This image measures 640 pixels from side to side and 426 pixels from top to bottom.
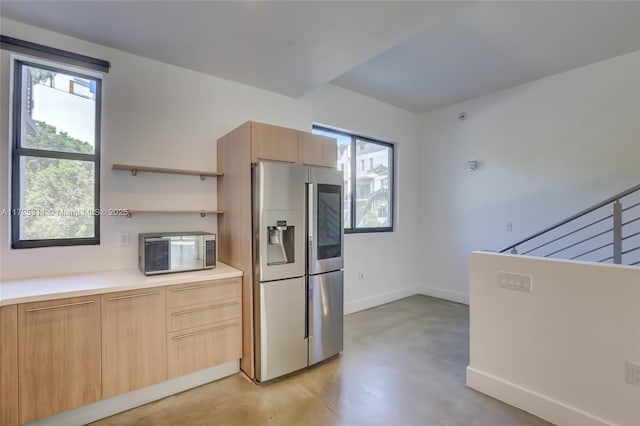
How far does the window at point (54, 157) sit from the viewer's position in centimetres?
226

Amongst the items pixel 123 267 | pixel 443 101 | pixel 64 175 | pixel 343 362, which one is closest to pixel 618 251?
pixel 343 362

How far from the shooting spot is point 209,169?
3.04 metres

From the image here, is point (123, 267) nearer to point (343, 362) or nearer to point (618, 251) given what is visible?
point (343, 362)

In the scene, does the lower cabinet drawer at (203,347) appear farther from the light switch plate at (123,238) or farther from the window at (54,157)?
the window at (54,157)

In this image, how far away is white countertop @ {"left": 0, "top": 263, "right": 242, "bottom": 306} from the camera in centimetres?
181

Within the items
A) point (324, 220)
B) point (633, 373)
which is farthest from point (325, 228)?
point (633, 373)

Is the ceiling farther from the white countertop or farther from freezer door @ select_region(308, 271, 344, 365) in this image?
freezer door @ select_region(308, 271, 344, 365)

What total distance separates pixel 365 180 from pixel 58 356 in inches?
151

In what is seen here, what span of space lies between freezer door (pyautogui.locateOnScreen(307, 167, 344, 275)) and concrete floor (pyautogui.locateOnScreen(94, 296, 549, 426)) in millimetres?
941

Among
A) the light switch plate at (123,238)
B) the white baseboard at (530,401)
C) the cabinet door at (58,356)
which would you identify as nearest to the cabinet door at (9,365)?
the cabinet door at (58,356)

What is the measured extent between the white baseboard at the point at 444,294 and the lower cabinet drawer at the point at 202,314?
3.54 meters

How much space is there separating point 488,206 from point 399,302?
1.98 meters

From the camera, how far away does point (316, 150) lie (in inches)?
116

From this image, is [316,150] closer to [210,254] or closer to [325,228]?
[325,228]
